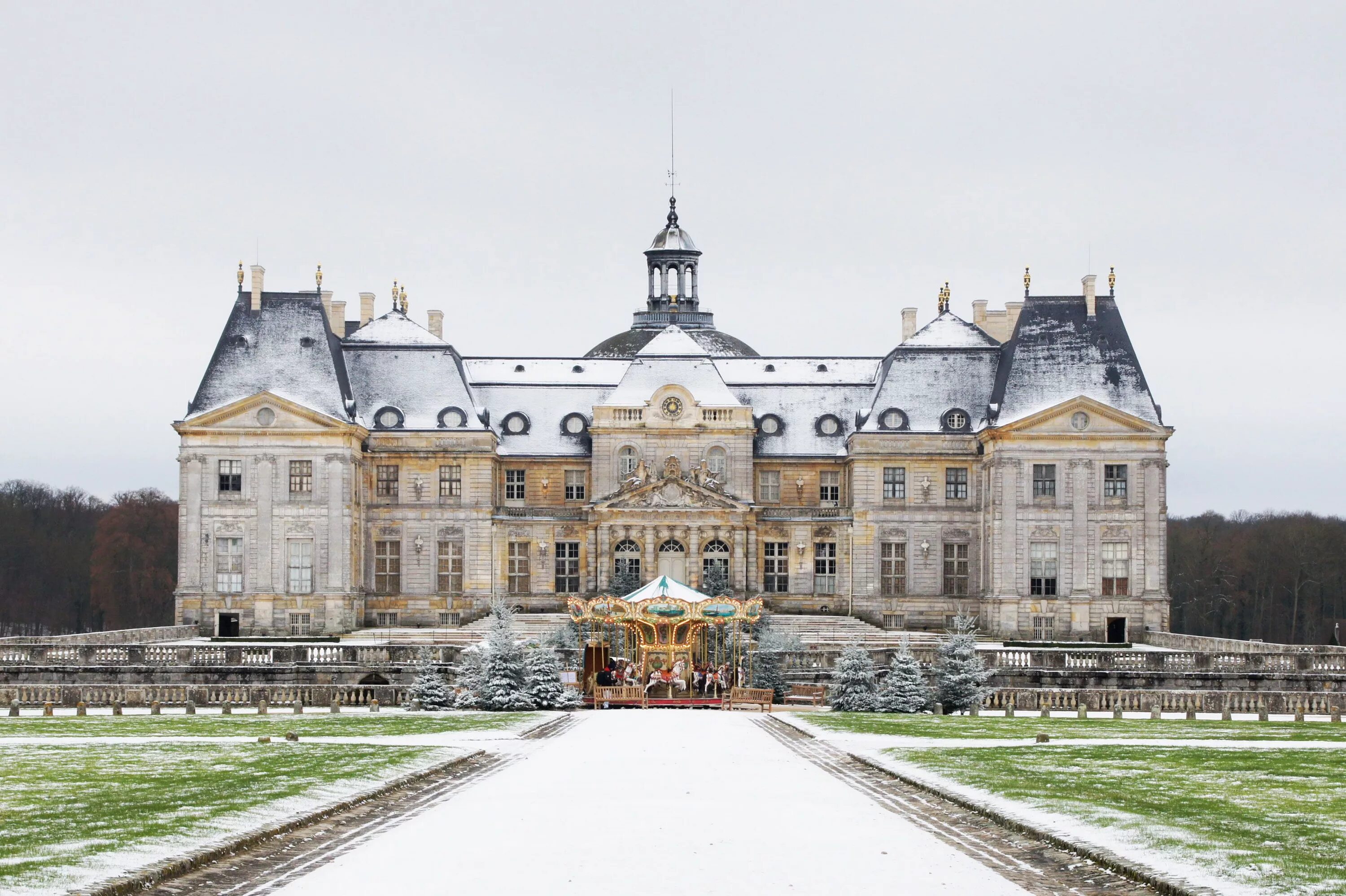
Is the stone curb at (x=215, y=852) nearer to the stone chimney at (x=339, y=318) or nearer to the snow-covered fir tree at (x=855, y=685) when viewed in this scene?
the snow-covered fir tree at (x=855, y=685)

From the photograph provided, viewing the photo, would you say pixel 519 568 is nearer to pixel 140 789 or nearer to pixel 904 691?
pixel 904 691

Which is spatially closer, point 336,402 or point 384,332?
point 336,402

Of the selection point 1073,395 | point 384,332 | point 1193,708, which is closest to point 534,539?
point 384,332

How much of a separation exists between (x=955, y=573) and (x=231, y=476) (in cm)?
2977

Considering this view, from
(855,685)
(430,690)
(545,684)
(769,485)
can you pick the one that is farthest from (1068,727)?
(769,485)

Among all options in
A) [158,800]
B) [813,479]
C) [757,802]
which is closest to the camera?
[158,800]

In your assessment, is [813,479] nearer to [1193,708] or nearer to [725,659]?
[725,659]

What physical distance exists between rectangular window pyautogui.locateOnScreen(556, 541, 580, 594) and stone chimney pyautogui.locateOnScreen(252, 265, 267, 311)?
52.3 feet

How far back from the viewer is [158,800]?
20.6 m

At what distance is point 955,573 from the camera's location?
72.9m

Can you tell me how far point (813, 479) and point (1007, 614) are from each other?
10.4 m

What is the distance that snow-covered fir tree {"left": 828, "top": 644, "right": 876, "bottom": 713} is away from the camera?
45219 millimetres

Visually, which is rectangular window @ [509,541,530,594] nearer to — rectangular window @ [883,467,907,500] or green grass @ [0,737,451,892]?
rectangular window @ [883,467,907,500]

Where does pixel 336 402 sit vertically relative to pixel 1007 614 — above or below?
above
